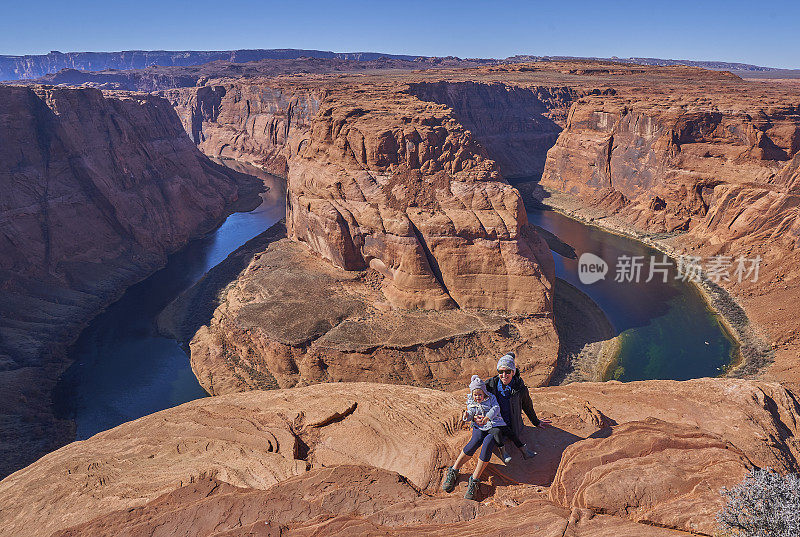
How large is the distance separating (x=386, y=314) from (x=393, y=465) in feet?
79.0

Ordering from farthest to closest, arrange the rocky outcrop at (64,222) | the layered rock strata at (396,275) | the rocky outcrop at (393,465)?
the rocky outcrop at (64,222), the layered rock strata at (396,275), the rocky outcrop at (393,465)

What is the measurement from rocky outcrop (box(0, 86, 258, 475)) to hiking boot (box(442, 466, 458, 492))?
29163 mm

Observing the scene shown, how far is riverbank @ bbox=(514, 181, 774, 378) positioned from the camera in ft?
115

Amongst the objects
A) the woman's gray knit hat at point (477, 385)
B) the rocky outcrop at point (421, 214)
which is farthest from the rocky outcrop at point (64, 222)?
the woman's gray knit hat at point (477, 385)

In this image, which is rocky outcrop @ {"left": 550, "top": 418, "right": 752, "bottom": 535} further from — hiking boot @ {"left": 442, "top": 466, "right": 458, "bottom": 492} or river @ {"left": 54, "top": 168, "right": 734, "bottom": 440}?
river @ {"left": 54, "top": 168, "right": 734, "bottom": 440}

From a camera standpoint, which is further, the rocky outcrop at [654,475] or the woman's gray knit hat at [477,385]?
the woman's gray knit hat at [477,385]

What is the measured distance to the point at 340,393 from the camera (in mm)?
17250

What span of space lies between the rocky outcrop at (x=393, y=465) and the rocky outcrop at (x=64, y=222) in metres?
20.0

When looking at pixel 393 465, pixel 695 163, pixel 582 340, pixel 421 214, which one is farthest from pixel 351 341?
pixel 695 163

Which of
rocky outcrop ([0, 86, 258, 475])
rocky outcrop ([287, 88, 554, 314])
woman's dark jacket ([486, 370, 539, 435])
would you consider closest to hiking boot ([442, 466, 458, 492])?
woman's dark jacket ([486, 370, 539, 435])

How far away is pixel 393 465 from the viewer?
11.8 m

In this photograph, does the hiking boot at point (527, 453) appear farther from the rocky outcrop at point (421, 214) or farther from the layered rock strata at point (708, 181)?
the layered rock strata at point (708, 181)

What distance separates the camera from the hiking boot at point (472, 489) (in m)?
9.66

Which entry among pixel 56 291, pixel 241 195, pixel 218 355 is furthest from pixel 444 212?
pixel 241 195
